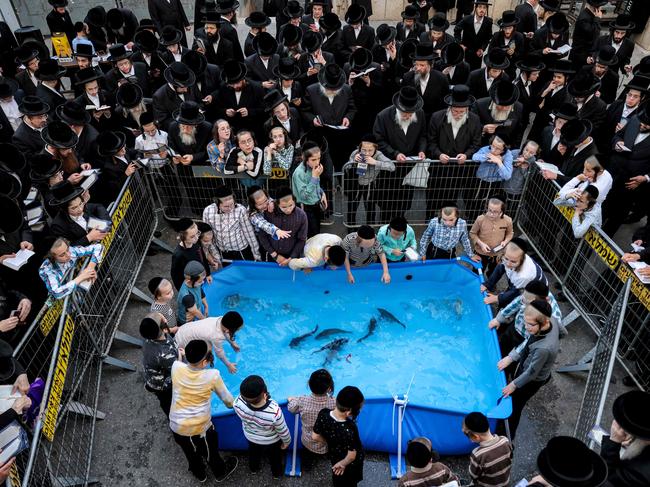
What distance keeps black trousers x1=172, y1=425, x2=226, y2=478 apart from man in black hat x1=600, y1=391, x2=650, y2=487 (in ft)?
10.8

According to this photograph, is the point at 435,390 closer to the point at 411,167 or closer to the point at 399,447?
the point at 399,447

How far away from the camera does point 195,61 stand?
866cm

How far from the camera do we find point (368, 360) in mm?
5699

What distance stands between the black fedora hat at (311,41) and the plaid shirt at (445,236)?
4389 millimetres

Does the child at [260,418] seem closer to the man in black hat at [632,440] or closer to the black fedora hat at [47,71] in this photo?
the man in black hat at [632,440]

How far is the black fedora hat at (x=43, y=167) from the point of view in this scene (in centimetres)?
588

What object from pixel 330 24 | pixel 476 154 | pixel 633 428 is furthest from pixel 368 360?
pixel 330 24

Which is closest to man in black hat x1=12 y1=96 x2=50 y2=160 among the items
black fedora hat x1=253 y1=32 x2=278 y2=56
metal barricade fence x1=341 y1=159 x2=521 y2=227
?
black fedora hat x1=253 y1=32 x2=278 y2=56

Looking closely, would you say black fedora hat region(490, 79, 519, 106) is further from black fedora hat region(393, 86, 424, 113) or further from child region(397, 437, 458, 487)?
child region(397, 437, 458, 487)

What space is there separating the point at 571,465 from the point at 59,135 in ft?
21.6

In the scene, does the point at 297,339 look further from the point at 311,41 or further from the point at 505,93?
the point at 311,41

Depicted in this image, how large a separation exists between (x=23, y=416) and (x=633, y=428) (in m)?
4.92

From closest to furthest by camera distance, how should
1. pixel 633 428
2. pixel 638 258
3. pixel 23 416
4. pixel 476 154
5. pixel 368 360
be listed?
pixel 633 428 < pixel 23 416 < pixel 638 258 < pixel 368 360 < pixel 476 154

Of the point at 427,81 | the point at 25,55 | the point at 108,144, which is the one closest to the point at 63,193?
the point at 108,144
